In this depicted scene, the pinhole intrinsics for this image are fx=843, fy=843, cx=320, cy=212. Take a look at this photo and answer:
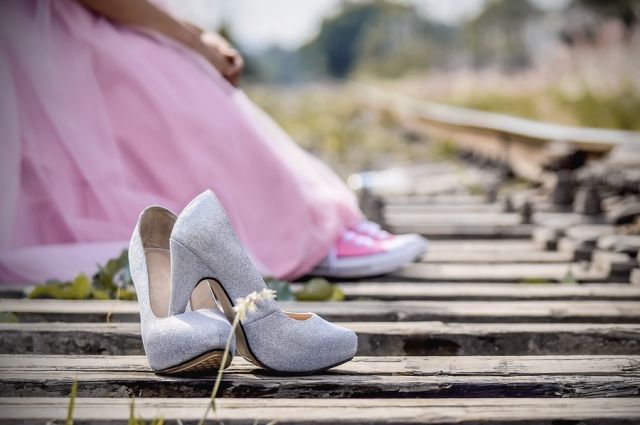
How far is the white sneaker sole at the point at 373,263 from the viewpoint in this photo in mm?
2568

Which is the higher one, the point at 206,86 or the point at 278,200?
the point at 206,86

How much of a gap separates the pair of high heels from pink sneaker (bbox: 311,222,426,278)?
42.6 inches

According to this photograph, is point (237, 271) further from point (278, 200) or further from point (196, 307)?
point (278, 200)

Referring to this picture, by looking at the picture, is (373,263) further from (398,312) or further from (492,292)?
(398,312)

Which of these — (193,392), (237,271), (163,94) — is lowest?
(193,392)

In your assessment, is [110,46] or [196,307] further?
[110,46]

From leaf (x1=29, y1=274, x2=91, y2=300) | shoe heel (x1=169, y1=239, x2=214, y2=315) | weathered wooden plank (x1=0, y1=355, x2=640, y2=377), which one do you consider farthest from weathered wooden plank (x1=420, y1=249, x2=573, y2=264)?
shoe heel (x1=169, y1=239, x2=214, y2=315)

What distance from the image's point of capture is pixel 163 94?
2.64 m

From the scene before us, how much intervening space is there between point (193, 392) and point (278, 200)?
131cm

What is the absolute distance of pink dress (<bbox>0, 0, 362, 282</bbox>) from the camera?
258 centimetres

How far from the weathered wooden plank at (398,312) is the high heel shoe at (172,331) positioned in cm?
43

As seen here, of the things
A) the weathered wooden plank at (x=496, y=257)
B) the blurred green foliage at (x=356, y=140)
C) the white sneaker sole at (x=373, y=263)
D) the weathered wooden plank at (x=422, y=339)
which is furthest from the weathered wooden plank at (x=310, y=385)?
the blurred green foliage at (x=356, y=140)

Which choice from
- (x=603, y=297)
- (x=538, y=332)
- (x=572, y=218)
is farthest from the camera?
(x=572, y=218)

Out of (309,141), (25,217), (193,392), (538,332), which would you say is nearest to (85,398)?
(193,392)
